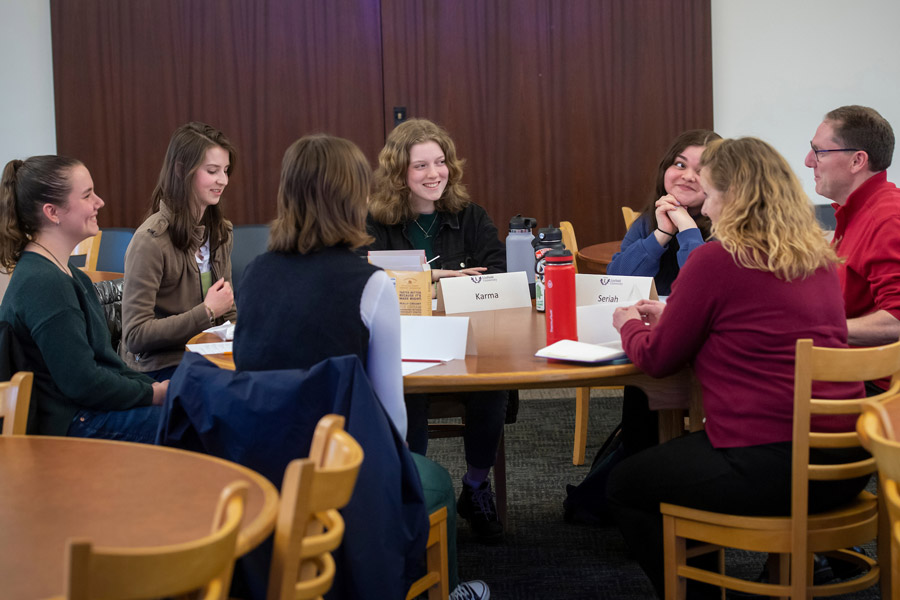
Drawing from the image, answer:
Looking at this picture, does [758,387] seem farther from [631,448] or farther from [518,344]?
[631,448]

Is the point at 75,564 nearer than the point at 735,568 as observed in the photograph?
Yes

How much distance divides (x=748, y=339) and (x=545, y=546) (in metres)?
1.22

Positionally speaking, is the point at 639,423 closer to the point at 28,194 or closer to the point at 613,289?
the point at 613,289

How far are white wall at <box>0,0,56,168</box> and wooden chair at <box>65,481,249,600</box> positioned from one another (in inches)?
206

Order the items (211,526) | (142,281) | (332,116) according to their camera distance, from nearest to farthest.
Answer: (211,526), (142,281), (332,116)

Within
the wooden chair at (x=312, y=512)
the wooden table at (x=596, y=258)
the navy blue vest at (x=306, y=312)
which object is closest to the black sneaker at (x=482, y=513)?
the navy blue vest at (x=306, y=312)

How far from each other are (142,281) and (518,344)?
1258 millimetres

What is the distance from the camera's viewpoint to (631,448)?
2.82 meters

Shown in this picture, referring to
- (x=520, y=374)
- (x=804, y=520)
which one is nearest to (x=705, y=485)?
(x=804, y=520)

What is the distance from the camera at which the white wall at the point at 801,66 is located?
18.9 feet

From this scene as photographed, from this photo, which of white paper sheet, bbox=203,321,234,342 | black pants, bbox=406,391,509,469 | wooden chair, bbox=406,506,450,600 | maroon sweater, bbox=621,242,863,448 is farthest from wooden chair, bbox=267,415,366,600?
black pants, bbox=406,391,509,469

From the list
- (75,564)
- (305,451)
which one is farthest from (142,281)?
(75,564)

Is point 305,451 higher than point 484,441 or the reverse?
higher

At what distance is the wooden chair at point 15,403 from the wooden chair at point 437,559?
2.75ft
